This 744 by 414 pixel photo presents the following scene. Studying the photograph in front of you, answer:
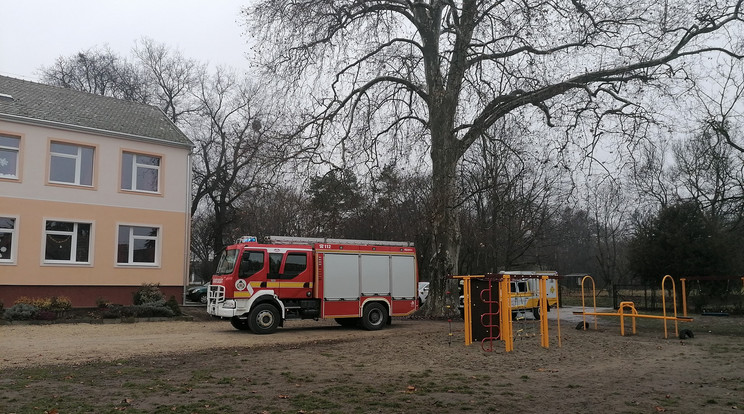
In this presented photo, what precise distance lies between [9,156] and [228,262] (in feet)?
39.1

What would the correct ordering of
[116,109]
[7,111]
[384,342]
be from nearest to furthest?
[384,342] → [7,111] → [116,109]

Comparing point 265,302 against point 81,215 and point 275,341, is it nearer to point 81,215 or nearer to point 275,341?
point 275,341

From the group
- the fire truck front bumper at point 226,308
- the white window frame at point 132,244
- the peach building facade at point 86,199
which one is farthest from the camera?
the white window frame at point 132,244

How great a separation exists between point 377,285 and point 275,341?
4646 millimetres

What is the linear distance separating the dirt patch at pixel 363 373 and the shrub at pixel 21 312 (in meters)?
3.37

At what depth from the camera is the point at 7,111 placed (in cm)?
2341

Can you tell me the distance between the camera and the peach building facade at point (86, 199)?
23234 millimetres

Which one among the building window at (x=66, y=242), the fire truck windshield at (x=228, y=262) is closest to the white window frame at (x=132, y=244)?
the building window at (x=66, y=242)

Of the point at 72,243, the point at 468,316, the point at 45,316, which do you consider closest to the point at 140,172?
the point at 72,243

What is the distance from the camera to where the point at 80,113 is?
2612 cm

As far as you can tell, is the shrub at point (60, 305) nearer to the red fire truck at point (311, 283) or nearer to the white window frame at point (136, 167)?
the white window frame at point (136, 167)

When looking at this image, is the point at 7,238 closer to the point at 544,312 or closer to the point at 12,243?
the point at 12,243

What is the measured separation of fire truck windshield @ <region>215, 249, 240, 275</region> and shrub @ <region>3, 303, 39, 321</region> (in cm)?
748

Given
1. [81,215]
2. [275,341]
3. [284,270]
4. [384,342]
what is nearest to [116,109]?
[81,215]
